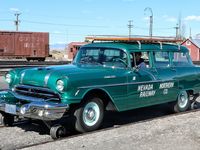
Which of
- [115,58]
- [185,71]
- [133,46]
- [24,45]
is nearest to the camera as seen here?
[115,58]

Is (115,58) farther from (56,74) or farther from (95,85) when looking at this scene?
(56,74)

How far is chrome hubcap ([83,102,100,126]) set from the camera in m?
7.75

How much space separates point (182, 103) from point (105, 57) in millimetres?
2963

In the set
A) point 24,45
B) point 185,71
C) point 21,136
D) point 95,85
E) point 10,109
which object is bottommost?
point 21,136

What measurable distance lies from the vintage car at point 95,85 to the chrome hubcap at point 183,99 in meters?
0.09

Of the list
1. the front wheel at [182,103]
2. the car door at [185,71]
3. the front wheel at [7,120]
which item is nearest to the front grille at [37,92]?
the front wheel at [7,120]

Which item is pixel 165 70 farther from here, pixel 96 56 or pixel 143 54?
pixel 96 56

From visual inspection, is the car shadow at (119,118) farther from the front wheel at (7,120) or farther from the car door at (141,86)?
the car door at (141,86)

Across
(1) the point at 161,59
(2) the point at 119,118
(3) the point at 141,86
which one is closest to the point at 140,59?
(3) the point at 141,86

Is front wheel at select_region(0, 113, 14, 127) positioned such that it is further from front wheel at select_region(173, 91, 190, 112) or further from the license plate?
front wheel at select_region(173, 91, 190, 112)

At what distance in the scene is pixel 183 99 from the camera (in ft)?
35.3

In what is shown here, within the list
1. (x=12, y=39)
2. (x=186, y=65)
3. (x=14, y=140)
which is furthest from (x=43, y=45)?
(x=14, y=140)

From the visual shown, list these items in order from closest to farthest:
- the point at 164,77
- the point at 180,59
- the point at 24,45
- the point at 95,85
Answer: the point at 95,85 < the point at 164,77 < the point at 180,59 < the point at 24,45

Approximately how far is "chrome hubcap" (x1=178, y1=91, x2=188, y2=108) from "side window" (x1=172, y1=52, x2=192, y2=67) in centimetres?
77
